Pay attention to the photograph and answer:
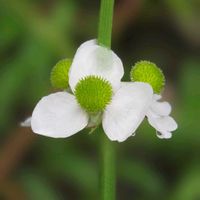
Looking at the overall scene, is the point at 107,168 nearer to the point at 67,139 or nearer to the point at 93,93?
the point at 93,93

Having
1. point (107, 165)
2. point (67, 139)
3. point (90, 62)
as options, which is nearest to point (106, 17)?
point (90, 62)

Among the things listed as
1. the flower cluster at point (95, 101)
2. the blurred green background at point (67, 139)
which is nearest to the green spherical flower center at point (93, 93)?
the flower cluster at point (95, 101)

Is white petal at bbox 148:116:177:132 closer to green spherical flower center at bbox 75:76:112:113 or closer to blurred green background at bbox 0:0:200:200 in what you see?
green spherical flower center at bbox 75:76:112:113

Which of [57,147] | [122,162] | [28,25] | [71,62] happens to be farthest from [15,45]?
[71,62]

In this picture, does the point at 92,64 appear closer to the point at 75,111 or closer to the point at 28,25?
the point at 75,111

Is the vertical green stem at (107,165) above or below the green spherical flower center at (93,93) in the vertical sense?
below

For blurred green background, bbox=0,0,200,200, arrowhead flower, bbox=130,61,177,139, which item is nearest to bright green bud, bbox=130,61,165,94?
arrowhead flower, bbox=130,61,177,139

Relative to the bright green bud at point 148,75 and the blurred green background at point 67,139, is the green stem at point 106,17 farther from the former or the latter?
the blurred green background at point 67,139
